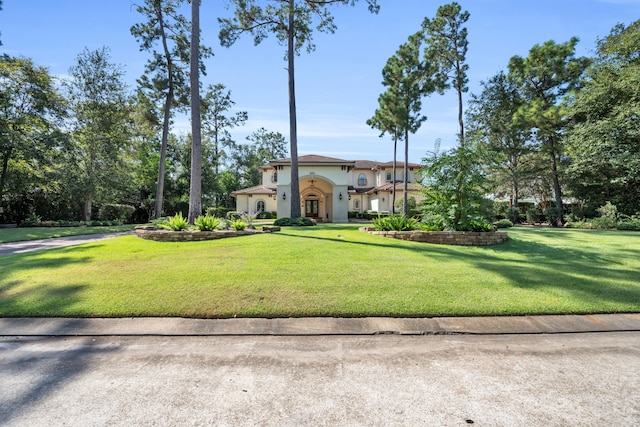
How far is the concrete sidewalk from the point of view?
3.37 meters

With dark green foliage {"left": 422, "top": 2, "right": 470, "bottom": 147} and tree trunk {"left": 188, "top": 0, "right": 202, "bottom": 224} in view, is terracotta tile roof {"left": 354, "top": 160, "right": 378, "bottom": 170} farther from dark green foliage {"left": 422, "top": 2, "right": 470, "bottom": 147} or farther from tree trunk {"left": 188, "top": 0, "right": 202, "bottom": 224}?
tree trunk {"left": 188, "top": 0, "right": 202, "bottom": 224}

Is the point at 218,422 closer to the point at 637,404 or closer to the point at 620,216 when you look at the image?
the point at 637,404

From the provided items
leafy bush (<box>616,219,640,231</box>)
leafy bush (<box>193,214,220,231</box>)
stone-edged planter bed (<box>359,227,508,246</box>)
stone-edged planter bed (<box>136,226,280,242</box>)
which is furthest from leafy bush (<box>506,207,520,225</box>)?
leafy bush (<box>193,214,220,231</box>)

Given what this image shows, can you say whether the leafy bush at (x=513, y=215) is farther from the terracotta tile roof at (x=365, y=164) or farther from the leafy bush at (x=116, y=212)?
the leafy bush at (x=116, y=212)

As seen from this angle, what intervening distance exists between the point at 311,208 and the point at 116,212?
700 inches

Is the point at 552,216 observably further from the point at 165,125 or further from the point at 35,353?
the point at 165,125

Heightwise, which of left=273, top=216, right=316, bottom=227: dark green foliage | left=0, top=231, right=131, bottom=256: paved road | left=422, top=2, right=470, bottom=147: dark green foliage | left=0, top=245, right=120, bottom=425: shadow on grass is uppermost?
left=422, top=2, right=470, bottom=147: dark green foliage

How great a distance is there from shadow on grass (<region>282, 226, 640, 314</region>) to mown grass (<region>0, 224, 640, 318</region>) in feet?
0.08

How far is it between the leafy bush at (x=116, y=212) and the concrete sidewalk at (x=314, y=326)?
949 inches

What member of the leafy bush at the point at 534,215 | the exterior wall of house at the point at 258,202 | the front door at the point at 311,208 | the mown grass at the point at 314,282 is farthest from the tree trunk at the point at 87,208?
the leafy bush at the point at 534,215

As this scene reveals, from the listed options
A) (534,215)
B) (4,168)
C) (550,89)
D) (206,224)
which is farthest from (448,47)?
(4,168)

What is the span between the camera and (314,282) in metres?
4.80

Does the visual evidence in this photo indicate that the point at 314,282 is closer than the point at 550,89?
Yes

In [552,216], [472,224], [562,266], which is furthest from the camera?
[552,216]
